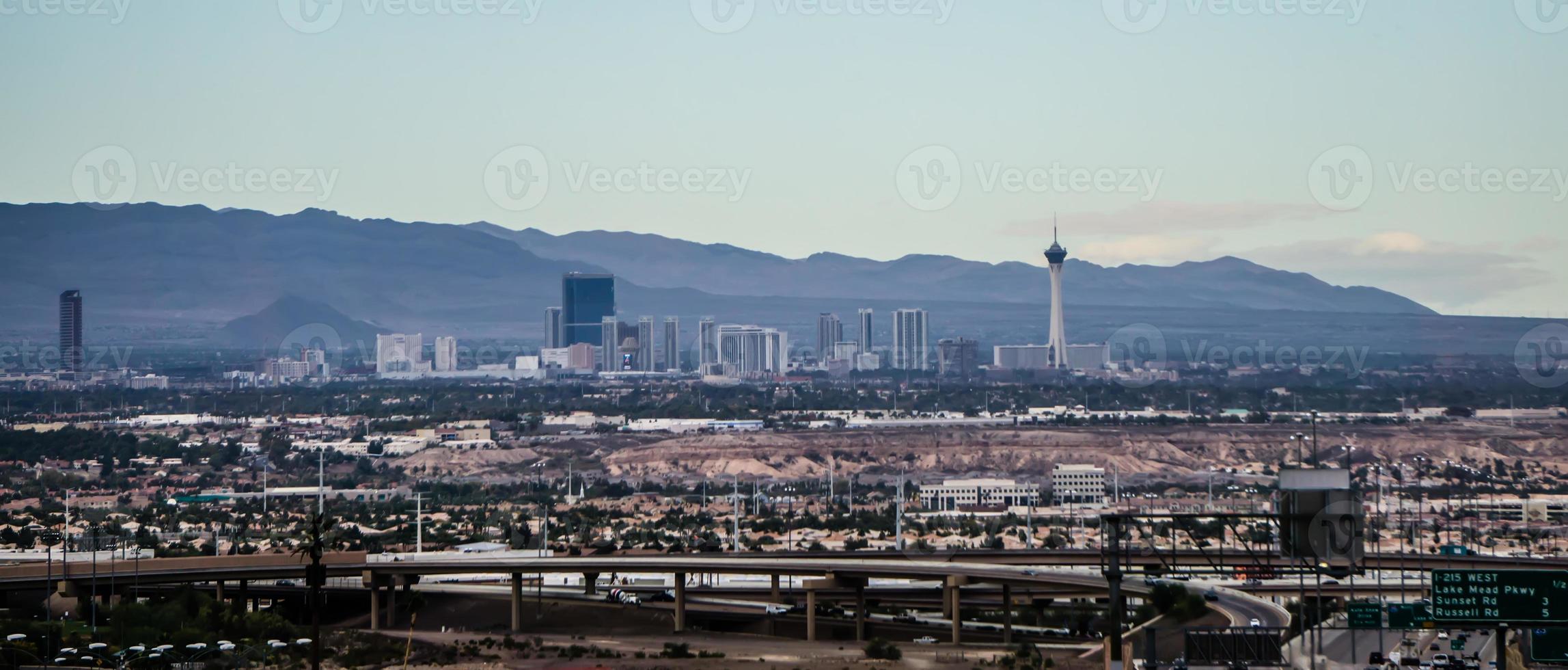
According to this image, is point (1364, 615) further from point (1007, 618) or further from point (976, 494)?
point (976, 494)

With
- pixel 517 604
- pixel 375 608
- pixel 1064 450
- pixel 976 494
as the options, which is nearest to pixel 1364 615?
pixel 517 604

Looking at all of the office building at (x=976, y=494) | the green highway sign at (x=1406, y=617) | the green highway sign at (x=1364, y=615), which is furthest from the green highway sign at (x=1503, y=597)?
the office building at (x=976, y=494)

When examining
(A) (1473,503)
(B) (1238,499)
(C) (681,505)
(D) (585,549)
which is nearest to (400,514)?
(C) (681,505)

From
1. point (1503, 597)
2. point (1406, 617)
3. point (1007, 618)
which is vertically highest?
point (1503, 597)

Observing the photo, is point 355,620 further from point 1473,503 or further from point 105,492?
point 105,492

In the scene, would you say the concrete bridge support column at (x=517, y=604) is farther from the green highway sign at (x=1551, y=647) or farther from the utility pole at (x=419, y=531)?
the green highway sign at (x=1551, y=647)
